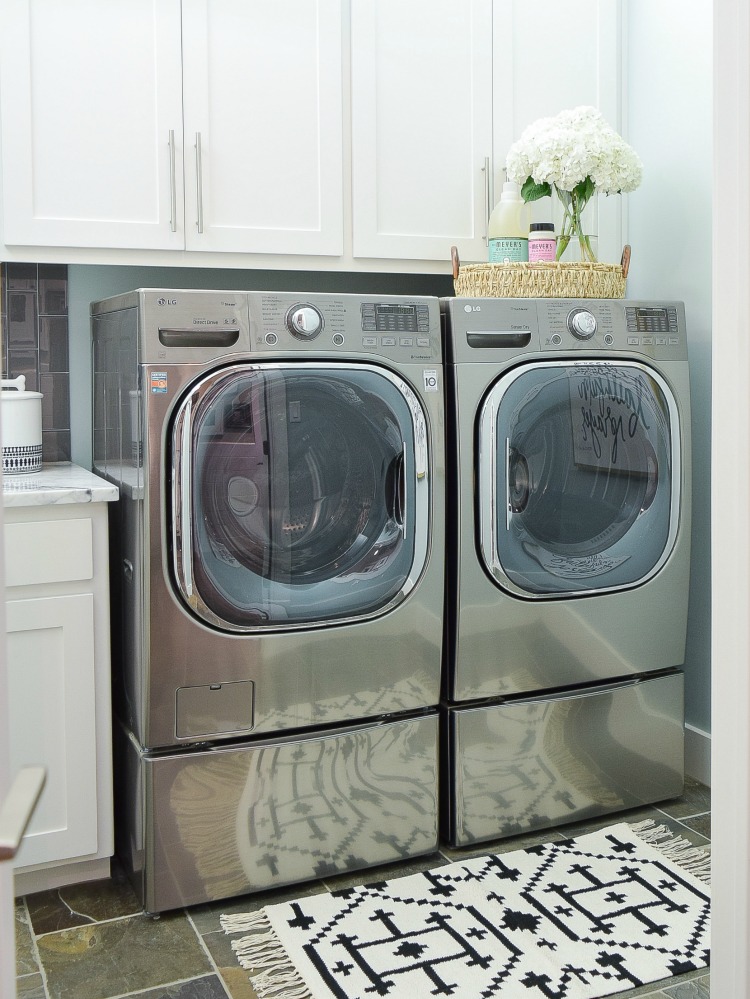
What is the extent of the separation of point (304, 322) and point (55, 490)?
23.7 inches

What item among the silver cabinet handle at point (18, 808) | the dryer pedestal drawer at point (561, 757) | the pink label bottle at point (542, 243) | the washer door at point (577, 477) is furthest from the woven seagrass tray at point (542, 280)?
the silver cabinet handle at point (18, 808)

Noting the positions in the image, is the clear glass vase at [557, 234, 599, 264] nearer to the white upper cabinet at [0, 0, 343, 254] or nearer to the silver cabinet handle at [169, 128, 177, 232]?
the white upper cabinet at [0, 0, 343, 254]

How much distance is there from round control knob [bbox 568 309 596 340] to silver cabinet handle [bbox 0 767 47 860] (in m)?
1.81

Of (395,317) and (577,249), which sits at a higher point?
(577,249)

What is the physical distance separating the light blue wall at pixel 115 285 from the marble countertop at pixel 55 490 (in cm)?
36

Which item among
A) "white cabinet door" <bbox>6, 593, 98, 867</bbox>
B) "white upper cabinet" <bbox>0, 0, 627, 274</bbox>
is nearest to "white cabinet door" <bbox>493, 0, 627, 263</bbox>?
"white upper cabinet" <bbox>0, 0, 627, 274</bbox>

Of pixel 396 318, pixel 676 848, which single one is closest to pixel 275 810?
pixel 676 848

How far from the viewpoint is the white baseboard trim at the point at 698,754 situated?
106 inches

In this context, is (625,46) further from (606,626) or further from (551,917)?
(551,917)

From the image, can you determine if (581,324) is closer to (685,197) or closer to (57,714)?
(685,197)

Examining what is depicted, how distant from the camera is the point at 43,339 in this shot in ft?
8.30

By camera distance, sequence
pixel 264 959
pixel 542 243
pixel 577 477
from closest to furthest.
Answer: pixel 264 959 → pixel 577 477 → pixel 542 243

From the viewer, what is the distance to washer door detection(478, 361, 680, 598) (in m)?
2.26

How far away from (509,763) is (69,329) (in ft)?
4.97
